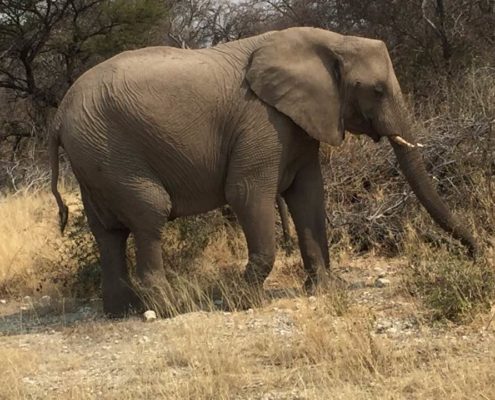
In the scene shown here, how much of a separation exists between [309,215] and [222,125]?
3.80 feet

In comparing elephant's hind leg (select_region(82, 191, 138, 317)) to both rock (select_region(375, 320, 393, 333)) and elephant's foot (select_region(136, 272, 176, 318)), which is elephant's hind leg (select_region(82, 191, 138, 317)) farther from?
rock (select_region(375, 320, 393, 333))

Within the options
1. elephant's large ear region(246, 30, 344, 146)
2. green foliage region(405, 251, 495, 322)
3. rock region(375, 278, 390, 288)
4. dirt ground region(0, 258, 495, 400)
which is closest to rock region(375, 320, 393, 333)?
dirt ground region(0, 258, 495, 400)

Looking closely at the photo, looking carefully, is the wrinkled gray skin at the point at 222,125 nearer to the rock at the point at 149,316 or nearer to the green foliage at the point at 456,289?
the rock at the point at 149,316

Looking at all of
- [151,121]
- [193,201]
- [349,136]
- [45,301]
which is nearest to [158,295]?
[193,201]

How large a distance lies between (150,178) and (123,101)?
25.2 inches

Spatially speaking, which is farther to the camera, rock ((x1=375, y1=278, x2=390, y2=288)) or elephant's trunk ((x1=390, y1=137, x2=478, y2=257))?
rock ((x1=375, y1=278, x2=390, y2=288))

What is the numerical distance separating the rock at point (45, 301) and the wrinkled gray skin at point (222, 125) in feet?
4.55

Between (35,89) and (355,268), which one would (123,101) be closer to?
(355,268)

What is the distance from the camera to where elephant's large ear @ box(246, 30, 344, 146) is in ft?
21.5

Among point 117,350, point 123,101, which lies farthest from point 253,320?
point 123,101

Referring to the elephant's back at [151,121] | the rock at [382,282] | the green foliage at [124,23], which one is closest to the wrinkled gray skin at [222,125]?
the elephant's back at [151,121]

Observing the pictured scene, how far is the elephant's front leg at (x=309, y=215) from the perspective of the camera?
709 centimetres

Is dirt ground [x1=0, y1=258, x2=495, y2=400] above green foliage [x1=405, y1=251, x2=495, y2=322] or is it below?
below

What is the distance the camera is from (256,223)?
657 cm
